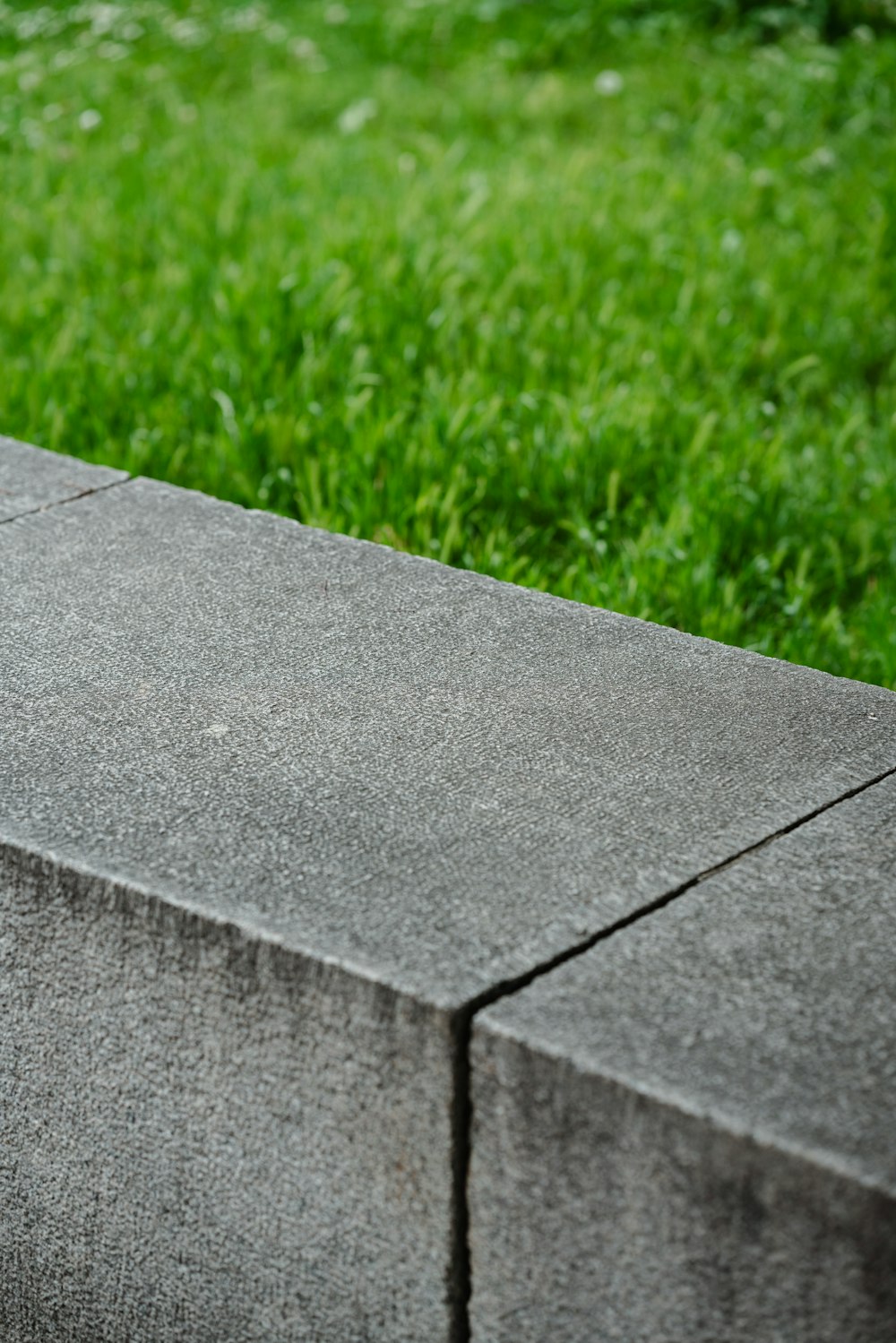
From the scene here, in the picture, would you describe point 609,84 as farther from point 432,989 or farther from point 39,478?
point 432,989

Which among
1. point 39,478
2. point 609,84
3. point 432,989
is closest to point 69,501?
point 39,478

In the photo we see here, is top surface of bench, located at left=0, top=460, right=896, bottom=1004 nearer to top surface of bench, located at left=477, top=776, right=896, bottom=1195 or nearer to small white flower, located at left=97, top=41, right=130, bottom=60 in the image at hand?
top surface of bench, located at left=477, top=776, right=896, bottom=1195

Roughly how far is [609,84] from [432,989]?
6.05m

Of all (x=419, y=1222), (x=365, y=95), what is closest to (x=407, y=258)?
(x=365, y=95)

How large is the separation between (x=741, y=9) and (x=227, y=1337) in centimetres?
750

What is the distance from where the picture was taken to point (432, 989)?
4.16 ft

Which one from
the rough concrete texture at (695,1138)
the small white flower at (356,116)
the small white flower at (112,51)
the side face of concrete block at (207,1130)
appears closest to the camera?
the rough concrete texture at (695,1138)

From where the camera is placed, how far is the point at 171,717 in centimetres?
173

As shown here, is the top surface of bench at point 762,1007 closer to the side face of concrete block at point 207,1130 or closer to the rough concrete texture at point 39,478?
the side face of concrete block at point 207,1130

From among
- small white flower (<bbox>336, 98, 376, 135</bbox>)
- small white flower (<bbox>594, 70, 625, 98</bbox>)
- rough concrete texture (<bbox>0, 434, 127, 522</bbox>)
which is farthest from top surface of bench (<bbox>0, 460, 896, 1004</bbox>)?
small white flower (<bbox>594, 70, 625, 98</bbox>)

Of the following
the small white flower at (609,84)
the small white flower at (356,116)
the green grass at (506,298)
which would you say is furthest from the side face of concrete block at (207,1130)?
the small white flower at (609,84)

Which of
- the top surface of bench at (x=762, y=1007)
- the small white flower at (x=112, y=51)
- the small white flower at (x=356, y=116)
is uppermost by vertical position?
the top surface of bench at (x=762, y=1007)

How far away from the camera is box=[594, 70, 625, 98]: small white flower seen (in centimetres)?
663

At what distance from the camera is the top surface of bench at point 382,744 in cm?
141
